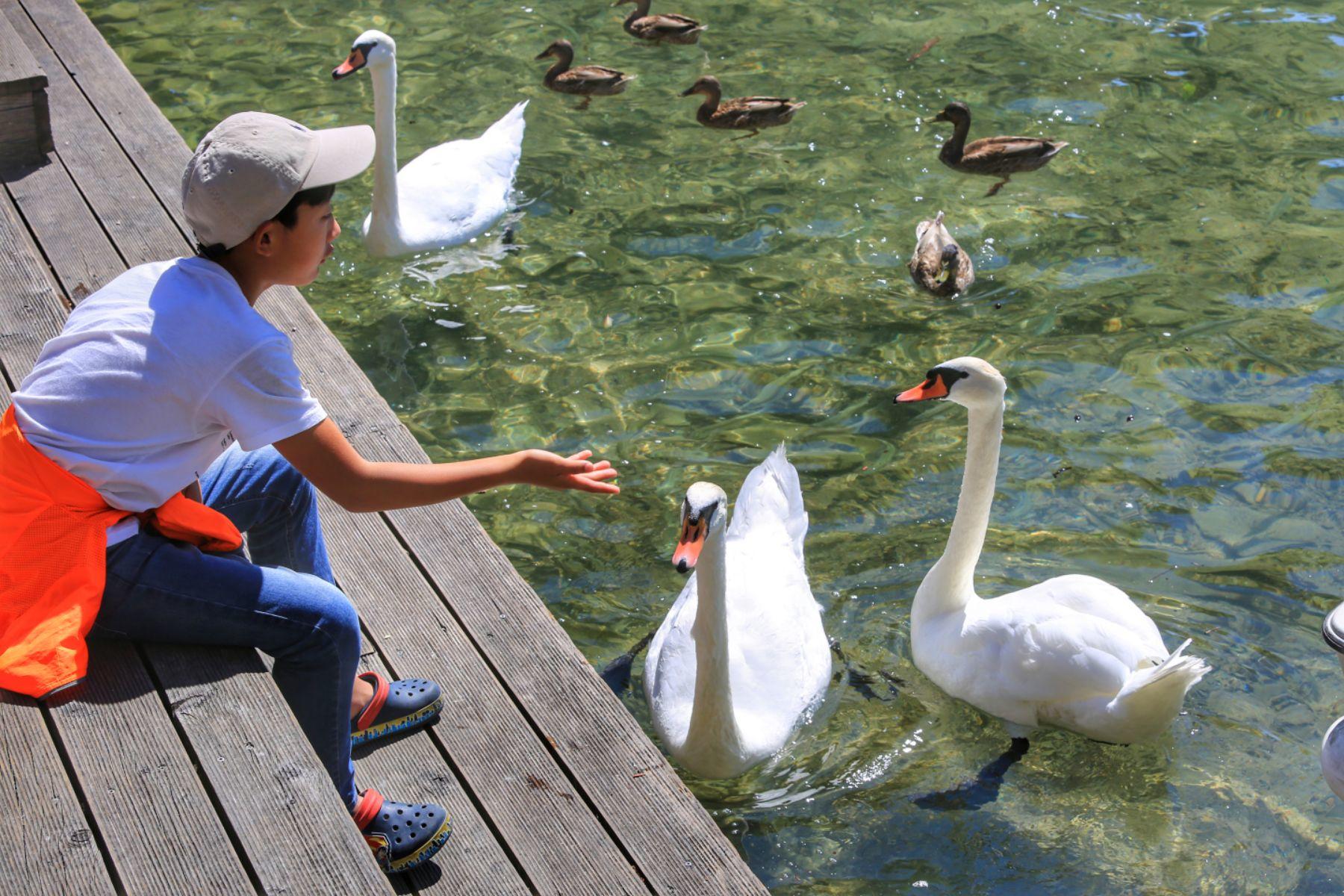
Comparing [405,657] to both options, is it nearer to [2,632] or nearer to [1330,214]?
[2,632]

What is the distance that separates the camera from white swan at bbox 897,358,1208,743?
14.1 ft

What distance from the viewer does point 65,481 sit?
2648 millimetres

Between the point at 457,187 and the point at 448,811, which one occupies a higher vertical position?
the point at 448,811

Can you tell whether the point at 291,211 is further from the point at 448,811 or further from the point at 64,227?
the point at 64,227

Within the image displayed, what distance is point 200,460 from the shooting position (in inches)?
111

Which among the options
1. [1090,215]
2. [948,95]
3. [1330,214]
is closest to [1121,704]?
[1090,215]

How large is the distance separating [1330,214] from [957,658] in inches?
188

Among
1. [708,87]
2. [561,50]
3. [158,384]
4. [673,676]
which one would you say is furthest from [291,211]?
[561,50]

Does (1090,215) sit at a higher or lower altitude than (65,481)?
lower

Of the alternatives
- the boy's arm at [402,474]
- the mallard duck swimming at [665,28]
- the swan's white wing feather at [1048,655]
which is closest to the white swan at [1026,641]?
the swan's white wing feather at [1048,655]

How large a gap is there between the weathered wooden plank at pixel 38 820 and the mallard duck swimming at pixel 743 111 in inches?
257

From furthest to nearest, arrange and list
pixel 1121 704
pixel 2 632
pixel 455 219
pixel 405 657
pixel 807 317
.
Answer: pixel 455 219
pixel 807 317
pixel 1121 704
pixel 405 657
pixel 2 632

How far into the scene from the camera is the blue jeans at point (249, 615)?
2.75 metres

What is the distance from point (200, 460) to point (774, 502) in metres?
2.73
